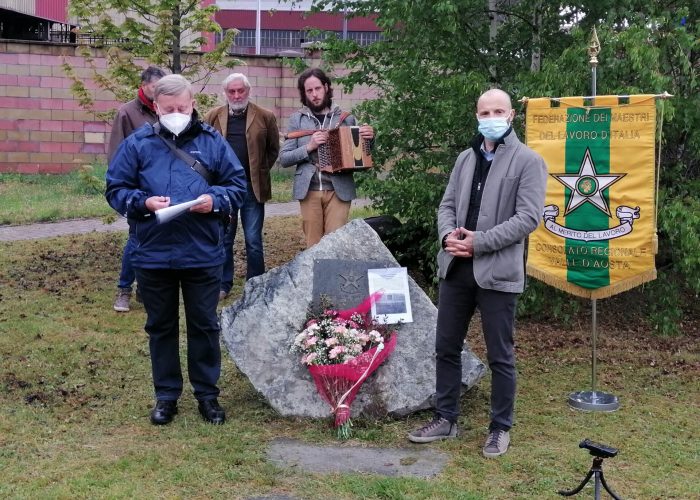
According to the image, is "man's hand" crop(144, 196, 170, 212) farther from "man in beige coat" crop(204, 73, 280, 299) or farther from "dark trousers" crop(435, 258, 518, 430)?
"man in beige coat" crop(204, 73, 280, 299)

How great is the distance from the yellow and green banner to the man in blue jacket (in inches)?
84.3

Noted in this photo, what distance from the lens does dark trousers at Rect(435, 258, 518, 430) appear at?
470 cm

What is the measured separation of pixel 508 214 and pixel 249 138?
132 inches

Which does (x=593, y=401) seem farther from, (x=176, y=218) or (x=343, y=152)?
(x=176, y=218)

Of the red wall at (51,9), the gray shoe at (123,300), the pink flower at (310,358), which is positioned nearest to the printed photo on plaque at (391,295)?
the pink flower at (310,358)

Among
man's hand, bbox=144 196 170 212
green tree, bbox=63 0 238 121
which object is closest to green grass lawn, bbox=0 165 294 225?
green tree, bbox=63 0 238 121

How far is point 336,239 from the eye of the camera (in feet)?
19.0

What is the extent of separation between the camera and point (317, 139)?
6.69m

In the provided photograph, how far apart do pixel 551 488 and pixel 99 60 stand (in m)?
13.2

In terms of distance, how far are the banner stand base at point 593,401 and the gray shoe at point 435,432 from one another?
1.03 m

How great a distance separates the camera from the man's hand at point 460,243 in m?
4.63

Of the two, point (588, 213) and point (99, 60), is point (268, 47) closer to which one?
point (99, 60)

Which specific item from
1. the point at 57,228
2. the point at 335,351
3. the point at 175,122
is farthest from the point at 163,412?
the point at 57,228

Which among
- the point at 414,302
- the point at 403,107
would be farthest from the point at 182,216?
the point at 403,107
